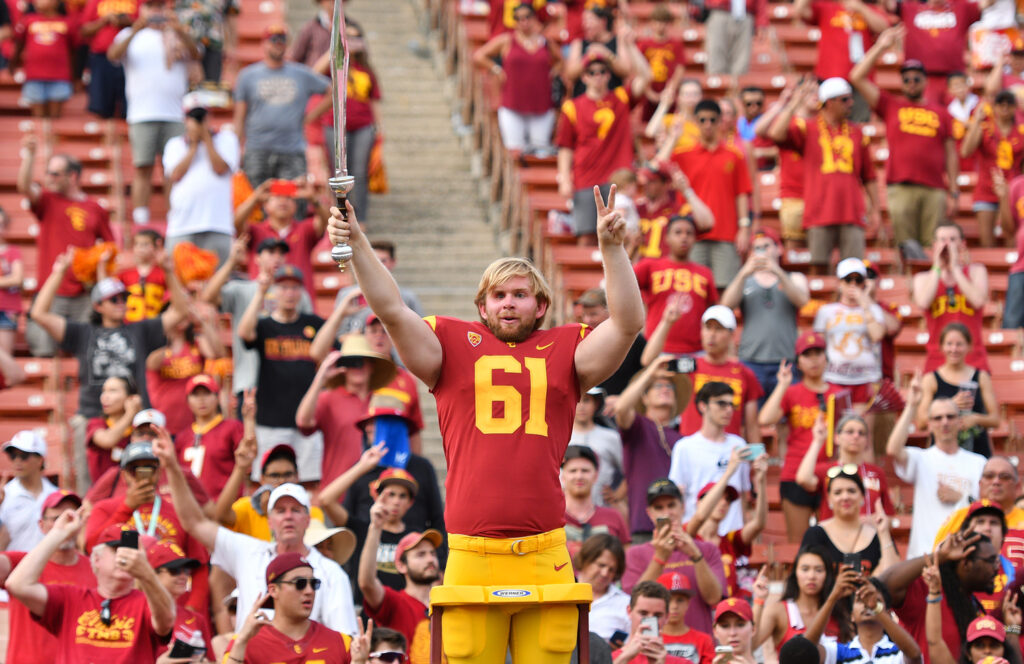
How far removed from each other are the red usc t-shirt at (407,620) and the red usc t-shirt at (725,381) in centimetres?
306

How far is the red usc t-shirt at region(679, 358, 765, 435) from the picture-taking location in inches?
425

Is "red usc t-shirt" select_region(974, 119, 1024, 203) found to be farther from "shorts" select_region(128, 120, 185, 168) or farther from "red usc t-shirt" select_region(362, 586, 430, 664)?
"red usc t-shirt" select_region(362, 586, 430, 664)

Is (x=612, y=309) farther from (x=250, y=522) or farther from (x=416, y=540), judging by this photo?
(x=250, y=522)

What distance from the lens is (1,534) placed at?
957 cm

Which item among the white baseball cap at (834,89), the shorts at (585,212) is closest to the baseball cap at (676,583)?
the shorts at (585,212)

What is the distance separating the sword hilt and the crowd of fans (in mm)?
2387

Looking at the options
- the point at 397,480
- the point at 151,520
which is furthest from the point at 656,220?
the point at 151,520

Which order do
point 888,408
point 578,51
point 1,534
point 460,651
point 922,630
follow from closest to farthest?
1. point 460,651
2. point 922,630
3. point 1,534
4. point 888,408
5. point 578,51

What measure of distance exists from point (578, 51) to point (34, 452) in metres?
7.02

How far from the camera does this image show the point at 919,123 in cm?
1388

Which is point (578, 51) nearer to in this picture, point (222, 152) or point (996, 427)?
point (222, 152)

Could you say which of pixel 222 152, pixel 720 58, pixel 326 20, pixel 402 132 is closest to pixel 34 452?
pixel 222 152

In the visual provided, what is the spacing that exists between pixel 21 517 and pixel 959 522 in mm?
5473

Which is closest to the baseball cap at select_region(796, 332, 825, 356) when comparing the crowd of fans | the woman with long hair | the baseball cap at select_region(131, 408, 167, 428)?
the crowd of fans
